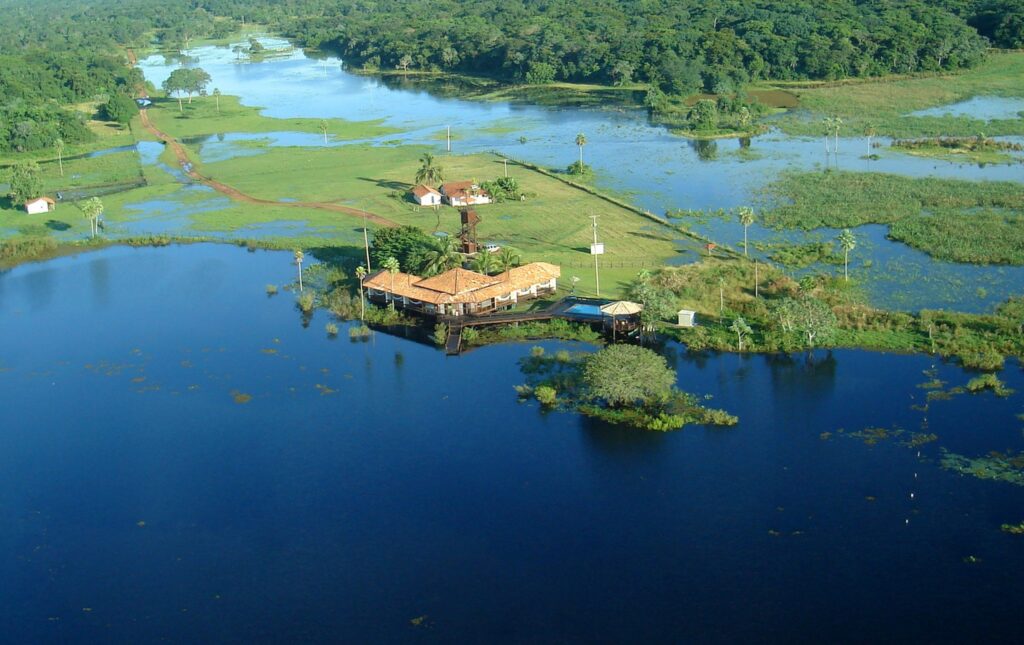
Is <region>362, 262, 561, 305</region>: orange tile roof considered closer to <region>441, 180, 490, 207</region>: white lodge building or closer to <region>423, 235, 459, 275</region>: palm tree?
<region>423, 235, 459, 275</region>: palm tree

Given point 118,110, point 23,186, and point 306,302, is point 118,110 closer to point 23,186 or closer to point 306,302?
point 23,186

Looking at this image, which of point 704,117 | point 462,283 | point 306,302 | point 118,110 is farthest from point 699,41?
point 306,302

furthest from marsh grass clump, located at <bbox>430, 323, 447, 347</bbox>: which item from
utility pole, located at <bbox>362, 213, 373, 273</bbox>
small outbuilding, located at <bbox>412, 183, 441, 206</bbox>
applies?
small outbuilding, located at <bbox>412, 183, 441, 206</bbox>

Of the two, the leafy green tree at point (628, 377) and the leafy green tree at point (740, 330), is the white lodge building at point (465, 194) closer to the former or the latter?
the leafy green tree at point (740, 330)

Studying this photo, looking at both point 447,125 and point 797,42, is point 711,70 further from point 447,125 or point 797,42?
point 447,125

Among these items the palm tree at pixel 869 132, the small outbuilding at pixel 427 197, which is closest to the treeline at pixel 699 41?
the palm tree at pixel 869 132
